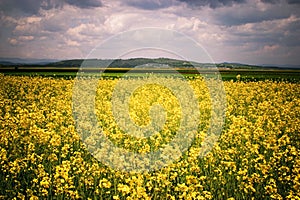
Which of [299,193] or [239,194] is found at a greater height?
[299,193]

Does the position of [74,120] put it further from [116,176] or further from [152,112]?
[116,176]

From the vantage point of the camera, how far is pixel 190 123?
1064 cm

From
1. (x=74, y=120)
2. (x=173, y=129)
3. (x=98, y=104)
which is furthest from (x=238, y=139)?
(x=98, y=104)

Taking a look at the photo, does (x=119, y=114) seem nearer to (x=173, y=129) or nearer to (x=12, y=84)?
(x=173, y=129)

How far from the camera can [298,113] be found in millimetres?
11977

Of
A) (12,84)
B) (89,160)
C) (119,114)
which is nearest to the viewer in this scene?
(89,160)

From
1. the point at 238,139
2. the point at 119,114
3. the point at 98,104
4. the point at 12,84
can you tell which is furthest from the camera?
the point at 12,84

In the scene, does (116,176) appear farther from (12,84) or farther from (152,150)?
(12,84)

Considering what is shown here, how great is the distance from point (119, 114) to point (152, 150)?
10.9ft

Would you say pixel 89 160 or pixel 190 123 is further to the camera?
pixel 190 123

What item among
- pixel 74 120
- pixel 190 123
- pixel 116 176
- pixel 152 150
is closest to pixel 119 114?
pixel 74 120

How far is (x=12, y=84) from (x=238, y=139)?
678 inches

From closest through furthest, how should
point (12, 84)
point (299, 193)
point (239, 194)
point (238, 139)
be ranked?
point (299, 193)
point (239, 194)
point (238, 139)
point (12, 84)

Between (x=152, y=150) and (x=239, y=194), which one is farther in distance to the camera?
(x=152, y=150)
